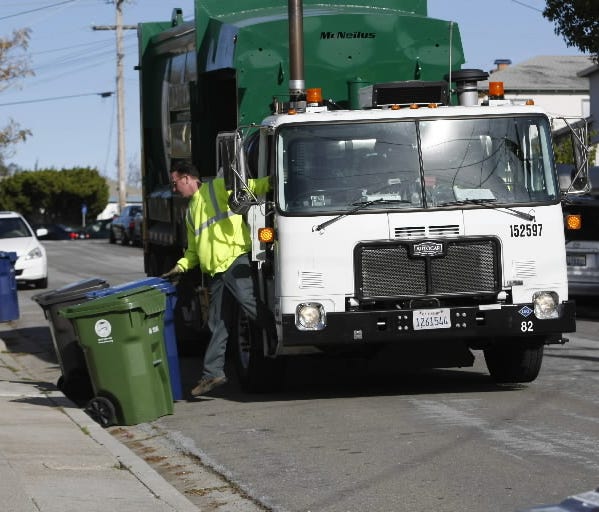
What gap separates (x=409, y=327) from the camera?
10.4 metres

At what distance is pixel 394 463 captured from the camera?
8.21 m

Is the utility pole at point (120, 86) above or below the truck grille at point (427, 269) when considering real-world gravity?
above

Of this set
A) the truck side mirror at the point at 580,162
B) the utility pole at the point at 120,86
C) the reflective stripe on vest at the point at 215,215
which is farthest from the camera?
the utility pole at the point at 120,86

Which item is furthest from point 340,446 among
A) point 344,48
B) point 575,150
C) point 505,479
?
point 344,48

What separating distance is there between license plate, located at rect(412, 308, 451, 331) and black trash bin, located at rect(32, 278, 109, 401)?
9.42ft

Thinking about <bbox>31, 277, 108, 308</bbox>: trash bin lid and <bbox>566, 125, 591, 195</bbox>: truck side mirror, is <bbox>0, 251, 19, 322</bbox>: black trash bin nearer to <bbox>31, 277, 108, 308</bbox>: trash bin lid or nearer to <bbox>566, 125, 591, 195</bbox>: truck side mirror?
<bbox>31, 277, 108, 308</bbox>: trash bin lid

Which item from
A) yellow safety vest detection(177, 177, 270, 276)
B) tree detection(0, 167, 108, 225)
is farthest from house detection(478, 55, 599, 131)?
yellow safety vest detection(177, 177, 270, 276)

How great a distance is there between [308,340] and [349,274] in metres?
0.59

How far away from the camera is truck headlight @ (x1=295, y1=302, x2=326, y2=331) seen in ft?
34.1

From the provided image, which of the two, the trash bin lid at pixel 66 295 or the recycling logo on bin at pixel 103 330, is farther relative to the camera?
the trash bin lid at pixel 66 295

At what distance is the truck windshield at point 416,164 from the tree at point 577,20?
12893mm

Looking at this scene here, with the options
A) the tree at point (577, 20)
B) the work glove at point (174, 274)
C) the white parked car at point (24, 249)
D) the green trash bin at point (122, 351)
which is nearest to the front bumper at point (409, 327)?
the green trash bin at point (122, 351)

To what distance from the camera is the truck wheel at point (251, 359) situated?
1117 cm

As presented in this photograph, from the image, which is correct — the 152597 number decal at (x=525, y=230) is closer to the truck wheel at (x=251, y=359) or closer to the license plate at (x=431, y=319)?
the license plate at (x=431, y=319)
